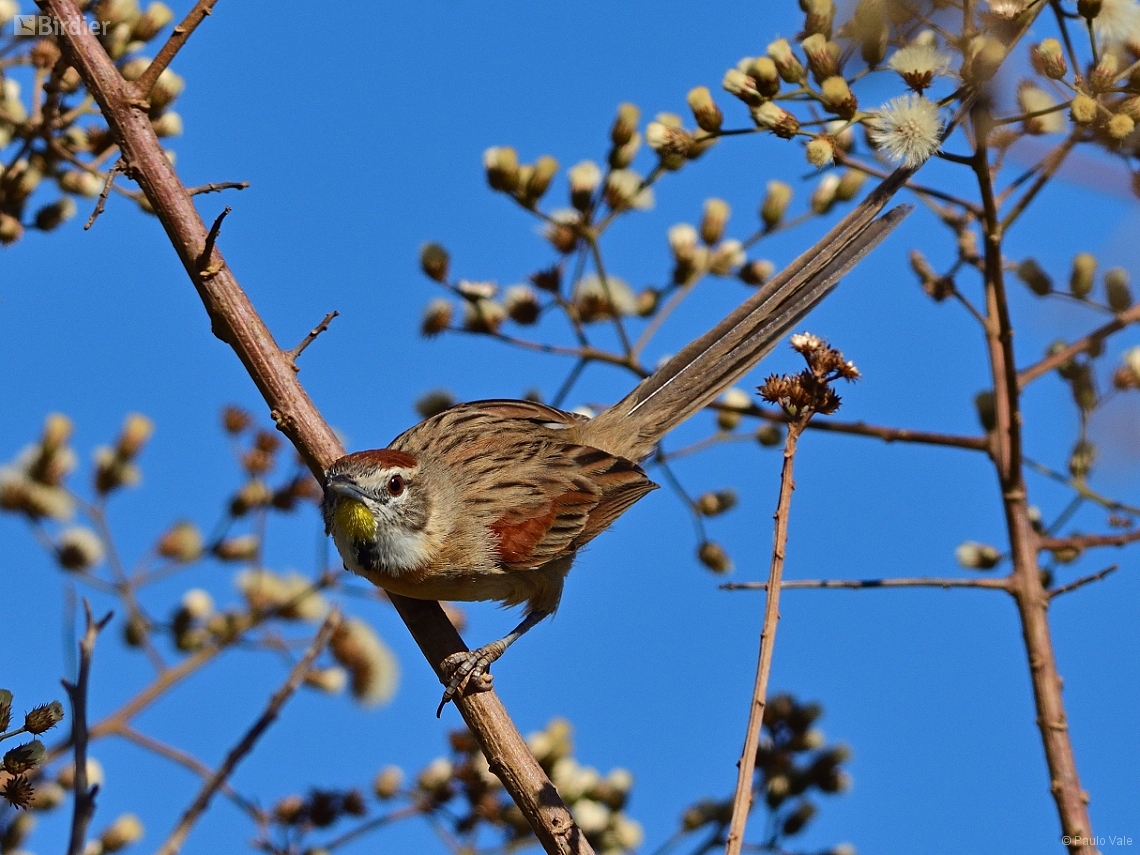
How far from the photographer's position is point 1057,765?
14.0ft

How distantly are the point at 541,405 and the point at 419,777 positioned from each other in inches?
77.3

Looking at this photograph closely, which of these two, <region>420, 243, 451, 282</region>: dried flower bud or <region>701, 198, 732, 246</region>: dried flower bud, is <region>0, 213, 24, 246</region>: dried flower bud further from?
<region>701, 198, 732, 246</region>: dried flower bud

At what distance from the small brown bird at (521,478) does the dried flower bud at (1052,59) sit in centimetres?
98

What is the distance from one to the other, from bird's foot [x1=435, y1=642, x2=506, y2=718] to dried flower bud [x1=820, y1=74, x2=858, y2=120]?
247 cm

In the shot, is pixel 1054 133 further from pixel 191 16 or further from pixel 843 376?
pixel 191 16

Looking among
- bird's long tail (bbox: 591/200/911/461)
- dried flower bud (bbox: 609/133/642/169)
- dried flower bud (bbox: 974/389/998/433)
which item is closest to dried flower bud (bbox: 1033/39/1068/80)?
bird's long tail (bbox: 591/200/911/461)

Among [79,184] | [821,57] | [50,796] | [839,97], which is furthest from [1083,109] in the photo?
[50,796]

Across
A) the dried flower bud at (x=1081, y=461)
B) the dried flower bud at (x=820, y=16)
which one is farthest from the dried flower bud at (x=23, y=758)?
the dried flower bud at (x=1081, y=461)

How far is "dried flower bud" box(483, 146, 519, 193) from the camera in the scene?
20.5ft

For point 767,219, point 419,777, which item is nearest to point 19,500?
point 419,777

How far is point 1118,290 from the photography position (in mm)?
5633

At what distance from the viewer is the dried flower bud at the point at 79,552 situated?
6422 mm

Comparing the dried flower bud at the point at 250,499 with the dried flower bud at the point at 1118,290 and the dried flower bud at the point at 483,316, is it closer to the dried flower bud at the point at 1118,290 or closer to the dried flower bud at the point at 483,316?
the dried flower bud at the point at 483,316

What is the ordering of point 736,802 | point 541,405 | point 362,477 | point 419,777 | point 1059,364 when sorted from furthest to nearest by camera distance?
point 541,405
point 419,777
point 1059,364
point 362,477
point 736,802
